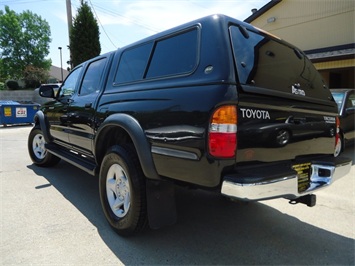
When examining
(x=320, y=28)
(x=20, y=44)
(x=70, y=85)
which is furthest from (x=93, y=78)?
(x=20, y=44)

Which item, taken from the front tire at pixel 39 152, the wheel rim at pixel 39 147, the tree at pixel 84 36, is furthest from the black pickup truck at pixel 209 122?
the tree at pixel 84 36

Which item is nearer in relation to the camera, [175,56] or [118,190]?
[175,56]

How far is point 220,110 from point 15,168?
16.6ft

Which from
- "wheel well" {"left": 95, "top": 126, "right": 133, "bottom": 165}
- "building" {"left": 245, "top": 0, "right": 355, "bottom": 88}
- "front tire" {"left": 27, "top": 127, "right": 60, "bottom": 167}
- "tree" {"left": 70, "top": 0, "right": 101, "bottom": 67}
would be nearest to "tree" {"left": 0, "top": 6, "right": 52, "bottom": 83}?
"tree" {"left": 70, "top": 0, "right": 101, "bottom": 67}

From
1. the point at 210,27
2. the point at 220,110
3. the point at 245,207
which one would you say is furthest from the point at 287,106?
the point at 245,207

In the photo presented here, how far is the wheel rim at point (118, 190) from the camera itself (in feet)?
10.0

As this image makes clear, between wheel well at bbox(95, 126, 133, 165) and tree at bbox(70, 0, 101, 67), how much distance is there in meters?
17.0

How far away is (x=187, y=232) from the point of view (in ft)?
10.4

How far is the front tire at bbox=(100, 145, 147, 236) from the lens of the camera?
2.80 meters

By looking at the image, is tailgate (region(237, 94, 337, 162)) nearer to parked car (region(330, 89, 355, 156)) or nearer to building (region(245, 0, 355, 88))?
parked car (region(330, 89, 355, 156))

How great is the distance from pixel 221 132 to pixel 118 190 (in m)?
1.49

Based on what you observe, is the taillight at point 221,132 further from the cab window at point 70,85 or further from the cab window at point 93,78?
the cab window at point 70,85

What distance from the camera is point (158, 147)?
258 centimetres

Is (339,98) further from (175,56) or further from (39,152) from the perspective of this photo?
(39,152)
